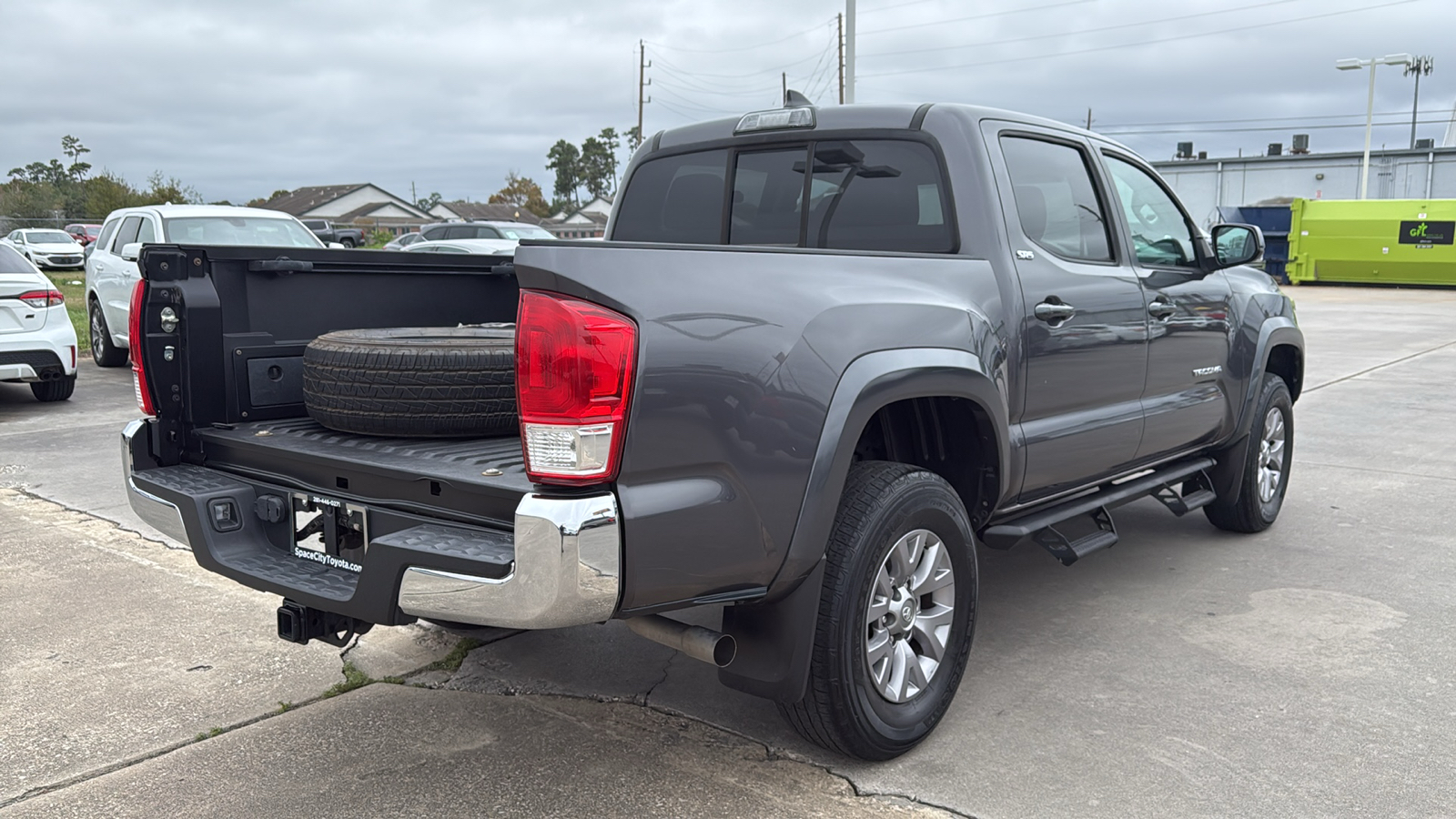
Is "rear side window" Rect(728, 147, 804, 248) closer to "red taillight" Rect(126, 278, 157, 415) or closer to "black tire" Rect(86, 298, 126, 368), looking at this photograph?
"red taillight" Rect(126, 278, 157, 415)

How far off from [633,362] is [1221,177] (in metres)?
49.6

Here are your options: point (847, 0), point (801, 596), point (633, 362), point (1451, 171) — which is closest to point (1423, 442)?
point (801, 596)

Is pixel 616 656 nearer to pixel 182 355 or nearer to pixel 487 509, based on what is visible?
pixel 487 509

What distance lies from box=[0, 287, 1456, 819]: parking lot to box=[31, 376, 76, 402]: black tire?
5046mm

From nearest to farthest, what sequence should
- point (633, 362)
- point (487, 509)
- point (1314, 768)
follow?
point (633, 362) → point (487, 509) → point (1314, 768)

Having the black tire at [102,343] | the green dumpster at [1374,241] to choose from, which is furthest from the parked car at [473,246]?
→ the green dumpster at [1374,241]

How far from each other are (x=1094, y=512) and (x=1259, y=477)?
177 centimetres

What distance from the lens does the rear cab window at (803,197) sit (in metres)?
3.99

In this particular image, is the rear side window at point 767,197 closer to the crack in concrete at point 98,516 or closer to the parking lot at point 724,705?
the parking lot at point 724,705

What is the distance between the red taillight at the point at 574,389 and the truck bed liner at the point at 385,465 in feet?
0.77

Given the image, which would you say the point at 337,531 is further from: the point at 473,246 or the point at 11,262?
the point at 473,246

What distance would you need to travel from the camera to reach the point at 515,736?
360 centimetres

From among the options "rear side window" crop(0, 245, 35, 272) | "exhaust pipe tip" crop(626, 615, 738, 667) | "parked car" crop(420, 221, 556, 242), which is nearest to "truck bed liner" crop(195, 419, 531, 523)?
"exhaust pipe tip" crop(626, 615, 738, 667)

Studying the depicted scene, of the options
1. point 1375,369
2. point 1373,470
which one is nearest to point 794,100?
point 1373,470
